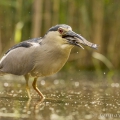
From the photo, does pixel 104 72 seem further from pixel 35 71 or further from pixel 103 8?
pixel 35 71

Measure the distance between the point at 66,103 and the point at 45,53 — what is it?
90 centimetres

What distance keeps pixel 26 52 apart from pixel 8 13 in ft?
19.3

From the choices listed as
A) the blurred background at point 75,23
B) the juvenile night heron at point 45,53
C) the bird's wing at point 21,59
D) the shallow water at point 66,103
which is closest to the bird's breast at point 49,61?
the juvenile night heron at point 45,53

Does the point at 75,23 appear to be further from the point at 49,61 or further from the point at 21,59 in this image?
the point at 49,61

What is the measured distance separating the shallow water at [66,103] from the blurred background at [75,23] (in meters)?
3.09

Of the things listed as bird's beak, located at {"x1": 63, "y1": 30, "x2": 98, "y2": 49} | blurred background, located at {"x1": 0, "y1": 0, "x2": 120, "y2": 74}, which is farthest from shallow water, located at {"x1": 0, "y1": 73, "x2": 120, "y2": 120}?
blurred background, located at {"x1": 0, "y1": 0, "x2": 120, "y2": 74}

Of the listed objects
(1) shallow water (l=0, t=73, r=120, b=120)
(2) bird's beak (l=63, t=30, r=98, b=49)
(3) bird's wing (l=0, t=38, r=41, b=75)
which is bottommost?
(1) shallow water (l=0, t=73, r=120, b=120)

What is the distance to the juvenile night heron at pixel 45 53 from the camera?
7023 millimetres

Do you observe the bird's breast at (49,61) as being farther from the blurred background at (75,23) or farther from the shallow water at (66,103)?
the blurred background at (75,23)

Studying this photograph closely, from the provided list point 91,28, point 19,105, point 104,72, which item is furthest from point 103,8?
point 19,105

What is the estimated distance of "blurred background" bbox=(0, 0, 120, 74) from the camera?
12.9 metres

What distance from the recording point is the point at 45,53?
7238 mm

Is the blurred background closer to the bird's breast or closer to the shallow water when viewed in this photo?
the shallow water

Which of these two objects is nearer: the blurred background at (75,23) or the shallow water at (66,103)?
the shallow water at (66,103)
